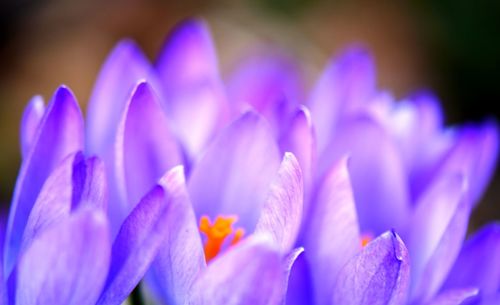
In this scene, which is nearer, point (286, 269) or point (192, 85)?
point (286, 269)

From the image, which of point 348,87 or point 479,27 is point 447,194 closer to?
point 348,87

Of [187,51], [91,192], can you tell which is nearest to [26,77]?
Answer: [187,51]

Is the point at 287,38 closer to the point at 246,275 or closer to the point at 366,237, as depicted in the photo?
the point at 366,237

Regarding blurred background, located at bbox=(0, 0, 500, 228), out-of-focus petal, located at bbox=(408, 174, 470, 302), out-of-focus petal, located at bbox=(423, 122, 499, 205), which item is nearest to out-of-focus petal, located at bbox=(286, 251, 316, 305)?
out-of-focus petal, located at bbox=(408, 174, 470, 302)

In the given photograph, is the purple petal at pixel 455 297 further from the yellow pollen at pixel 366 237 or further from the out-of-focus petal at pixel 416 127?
the out-of-focus petal at pixel 416 127

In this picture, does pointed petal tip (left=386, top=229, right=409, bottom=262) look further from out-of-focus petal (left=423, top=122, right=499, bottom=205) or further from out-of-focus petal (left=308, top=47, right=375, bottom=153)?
out-of-focus petal (left=308, top=47, right=375, bottom=153)

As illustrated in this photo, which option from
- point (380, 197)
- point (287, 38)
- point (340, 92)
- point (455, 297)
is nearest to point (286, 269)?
point (455, 297)

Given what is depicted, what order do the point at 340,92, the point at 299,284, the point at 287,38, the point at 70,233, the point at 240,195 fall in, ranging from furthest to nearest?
the point at 287,38 → the point at 340,92 → the point at 240,195 → the point at 299,284 → the point at 70,233

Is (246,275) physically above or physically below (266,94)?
below
